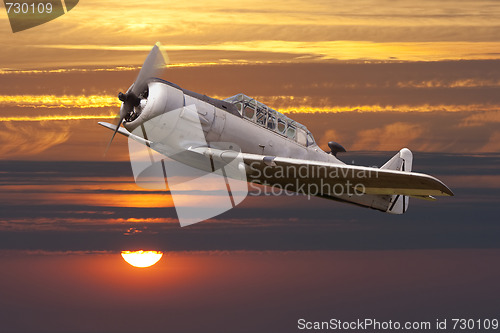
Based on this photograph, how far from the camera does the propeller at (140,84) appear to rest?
36.8 meters

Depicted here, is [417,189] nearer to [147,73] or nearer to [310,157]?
[310,157]

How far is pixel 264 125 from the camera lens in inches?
1531

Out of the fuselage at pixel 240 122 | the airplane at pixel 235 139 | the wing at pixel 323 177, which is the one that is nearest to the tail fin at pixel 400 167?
the wing at pixel 323 177

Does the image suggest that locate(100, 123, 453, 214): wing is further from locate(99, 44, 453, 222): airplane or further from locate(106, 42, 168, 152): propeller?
locate(106, 42, 168, 152): propeller

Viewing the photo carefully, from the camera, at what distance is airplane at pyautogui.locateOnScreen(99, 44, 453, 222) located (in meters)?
36.2

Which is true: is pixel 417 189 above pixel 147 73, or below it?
below

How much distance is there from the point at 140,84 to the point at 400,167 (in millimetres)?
15773

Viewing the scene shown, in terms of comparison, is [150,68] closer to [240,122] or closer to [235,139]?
[240,122]

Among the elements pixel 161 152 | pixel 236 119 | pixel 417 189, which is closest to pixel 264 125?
pixel 236 119

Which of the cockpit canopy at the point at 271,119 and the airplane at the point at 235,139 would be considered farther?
the cockpit canopy at the point at 271,119

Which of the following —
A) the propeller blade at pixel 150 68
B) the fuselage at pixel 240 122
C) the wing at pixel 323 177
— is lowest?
the wing at pixel 323 177

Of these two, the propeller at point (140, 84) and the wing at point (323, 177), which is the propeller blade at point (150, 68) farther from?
the wing at point (323, 177)

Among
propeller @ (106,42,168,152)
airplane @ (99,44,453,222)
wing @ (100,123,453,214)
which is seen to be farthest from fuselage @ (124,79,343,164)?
wing @ (100,123,453,214)

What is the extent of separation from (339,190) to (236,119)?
261 inches
